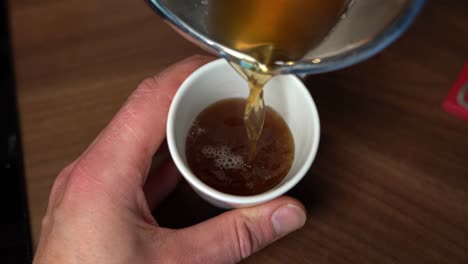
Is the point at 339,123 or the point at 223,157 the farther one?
the point at 339,123

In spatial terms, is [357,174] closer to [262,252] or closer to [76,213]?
[262,252]

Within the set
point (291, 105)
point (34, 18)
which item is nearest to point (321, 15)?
point (291, 105)

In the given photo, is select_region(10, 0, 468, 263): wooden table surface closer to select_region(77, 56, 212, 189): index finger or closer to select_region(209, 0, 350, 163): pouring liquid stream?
select_region(77, 56, 212, 189): index finger

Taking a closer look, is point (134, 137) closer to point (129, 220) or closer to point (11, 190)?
point (129, 220)

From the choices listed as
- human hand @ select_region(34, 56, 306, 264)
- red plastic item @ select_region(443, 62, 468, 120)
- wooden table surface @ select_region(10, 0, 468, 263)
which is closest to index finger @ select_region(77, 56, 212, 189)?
human hand @ select_region(34, 56, 306, 264)

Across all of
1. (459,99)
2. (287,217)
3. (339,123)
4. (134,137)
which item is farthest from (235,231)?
(459,99)

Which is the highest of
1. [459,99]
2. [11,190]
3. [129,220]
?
[459,99]
